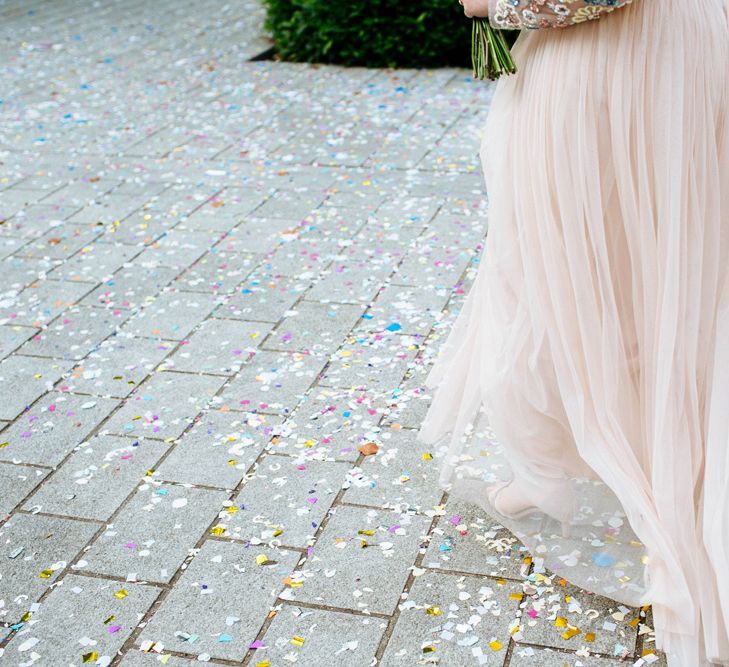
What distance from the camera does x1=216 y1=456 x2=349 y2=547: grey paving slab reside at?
290cm

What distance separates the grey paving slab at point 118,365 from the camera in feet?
12.3

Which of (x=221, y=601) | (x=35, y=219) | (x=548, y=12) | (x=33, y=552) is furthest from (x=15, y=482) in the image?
(x=35, y=219)

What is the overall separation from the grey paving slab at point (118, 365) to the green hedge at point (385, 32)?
Result: 4797 millimetres

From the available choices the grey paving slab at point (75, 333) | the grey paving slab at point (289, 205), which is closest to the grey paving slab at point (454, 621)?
the grey paving slab at point (75, 333)

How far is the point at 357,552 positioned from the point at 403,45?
6128 mm

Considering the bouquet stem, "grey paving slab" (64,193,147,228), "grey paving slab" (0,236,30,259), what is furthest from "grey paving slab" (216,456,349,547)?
"grey paving slab" (64,193,147,228)

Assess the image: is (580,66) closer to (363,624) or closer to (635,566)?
(635,566)

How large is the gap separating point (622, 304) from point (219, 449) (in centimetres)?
141

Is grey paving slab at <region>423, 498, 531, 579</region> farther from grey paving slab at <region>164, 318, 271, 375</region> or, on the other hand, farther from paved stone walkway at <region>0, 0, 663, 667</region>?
grey paving slab at <region>164, 318, 271, 375</region>

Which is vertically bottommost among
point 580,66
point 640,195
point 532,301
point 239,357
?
point 239,357

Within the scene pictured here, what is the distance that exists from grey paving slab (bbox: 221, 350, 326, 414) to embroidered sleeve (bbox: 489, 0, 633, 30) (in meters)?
1.61

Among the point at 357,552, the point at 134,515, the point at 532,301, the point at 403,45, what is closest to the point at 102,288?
the point at 134,515

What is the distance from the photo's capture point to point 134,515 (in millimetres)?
3018

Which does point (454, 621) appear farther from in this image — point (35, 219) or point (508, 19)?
point (35, 219)
